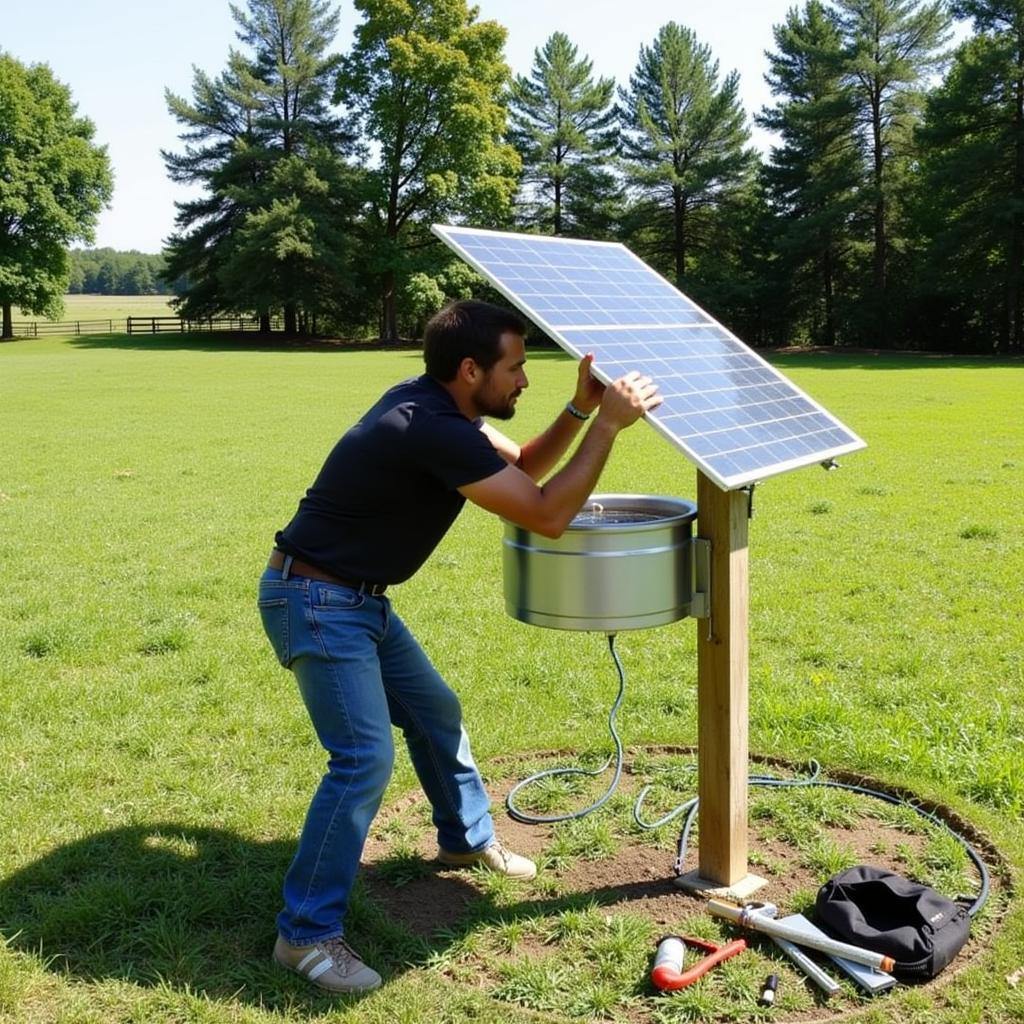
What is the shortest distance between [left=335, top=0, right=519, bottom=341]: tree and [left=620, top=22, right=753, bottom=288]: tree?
7204mm

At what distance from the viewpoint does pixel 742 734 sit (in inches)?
159

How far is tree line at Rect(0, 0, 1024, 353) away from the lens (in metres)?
48.6

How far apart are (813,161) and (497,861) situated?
54261 mm

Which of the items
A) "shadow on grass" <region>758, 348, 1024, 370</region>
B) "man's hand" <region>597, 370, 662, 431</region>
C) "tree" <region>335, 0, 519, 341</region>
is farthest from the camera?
"tree" <region>335, 0, 519, 341</region>

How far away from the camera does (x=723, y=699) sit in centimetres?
396

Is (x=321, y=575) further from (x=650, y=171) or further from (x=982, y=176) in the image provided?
(x=650, y=171)

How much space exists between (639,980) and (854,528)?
7.92 meters

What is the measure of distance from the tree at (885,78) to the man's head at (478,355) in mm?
51606

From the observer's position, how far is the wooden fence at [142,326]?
216 ft

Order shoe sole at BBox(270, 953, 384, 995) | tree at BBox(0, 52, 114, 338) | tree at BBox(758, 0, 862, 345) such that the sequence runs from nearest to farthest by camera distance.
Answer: shoe sole at BBox(270, 953, 384, 995) < tree at BBox(758, 0, 862, 345) < tree at BBox(0, 52, 114, 338)

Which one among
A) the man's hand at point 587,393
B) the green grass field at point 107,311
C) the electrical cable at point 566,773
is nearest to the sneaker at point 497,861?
the electrical cable at point 566,773

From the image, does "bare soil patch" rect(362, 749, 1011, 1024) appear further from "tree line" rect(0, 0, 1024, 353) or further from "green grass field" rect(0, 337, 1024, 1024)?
"tree line" rect(0, 0, 1024, 353)

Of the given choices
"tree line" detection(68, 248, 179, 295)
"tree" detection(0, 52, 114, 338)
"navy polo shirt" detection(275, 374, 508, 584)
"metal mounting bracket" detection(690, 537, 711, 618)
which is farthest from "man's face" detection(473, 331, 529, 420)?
"tree line" detection(68, 248, 179, 295)

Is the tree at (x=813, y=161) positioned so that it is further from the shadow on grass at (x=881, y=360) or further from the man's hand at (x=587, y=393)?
the man's hand at (x=587, y=393)
